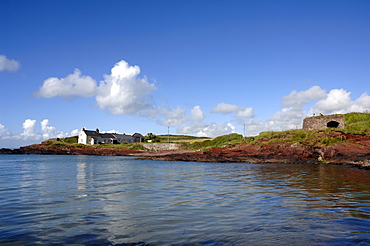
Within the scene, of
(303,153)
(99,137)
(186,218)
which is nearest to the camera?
(186,218)

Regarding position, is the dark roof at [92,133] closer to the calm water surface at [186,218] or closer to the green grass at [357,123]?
the green grass at [357,123]

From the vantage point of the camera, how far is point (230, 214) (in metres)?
12.2

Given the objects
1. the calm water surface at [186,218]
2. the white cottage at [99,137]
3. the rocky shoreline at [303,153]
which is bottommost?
the calm water surface at [186,218]

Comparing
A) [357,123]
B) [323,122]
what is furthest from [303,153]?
[323,122]

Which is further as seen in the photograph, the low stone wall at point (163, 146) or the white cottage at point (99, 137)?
the white cottage at point (99, 137)

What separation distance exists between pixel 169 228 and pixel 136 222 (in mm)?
1584

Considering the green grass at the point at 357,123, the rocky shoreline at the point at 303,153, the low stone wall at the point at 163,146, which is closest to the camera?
the rocky shoreline at the point at 303,153

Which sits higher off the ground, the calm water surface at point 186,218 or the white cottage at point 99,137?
the white cottage at point 99,137

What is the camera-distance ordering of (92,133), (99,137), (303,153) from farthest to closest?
(92,133) < (99,137) < (303,153)

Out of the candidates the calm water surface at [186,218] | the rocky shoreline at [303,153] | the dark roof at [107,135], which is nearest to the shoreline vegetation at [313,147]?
the rocky shoreline at [303,153]

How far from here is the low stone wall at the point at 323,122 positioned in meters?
71.0

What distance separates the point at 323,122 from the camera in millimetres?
72750

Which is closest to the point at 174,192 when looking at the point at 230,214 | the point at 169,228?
the point at 230,214

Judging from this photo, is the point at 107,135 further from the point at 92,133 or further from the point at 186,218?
the point at 186,218
